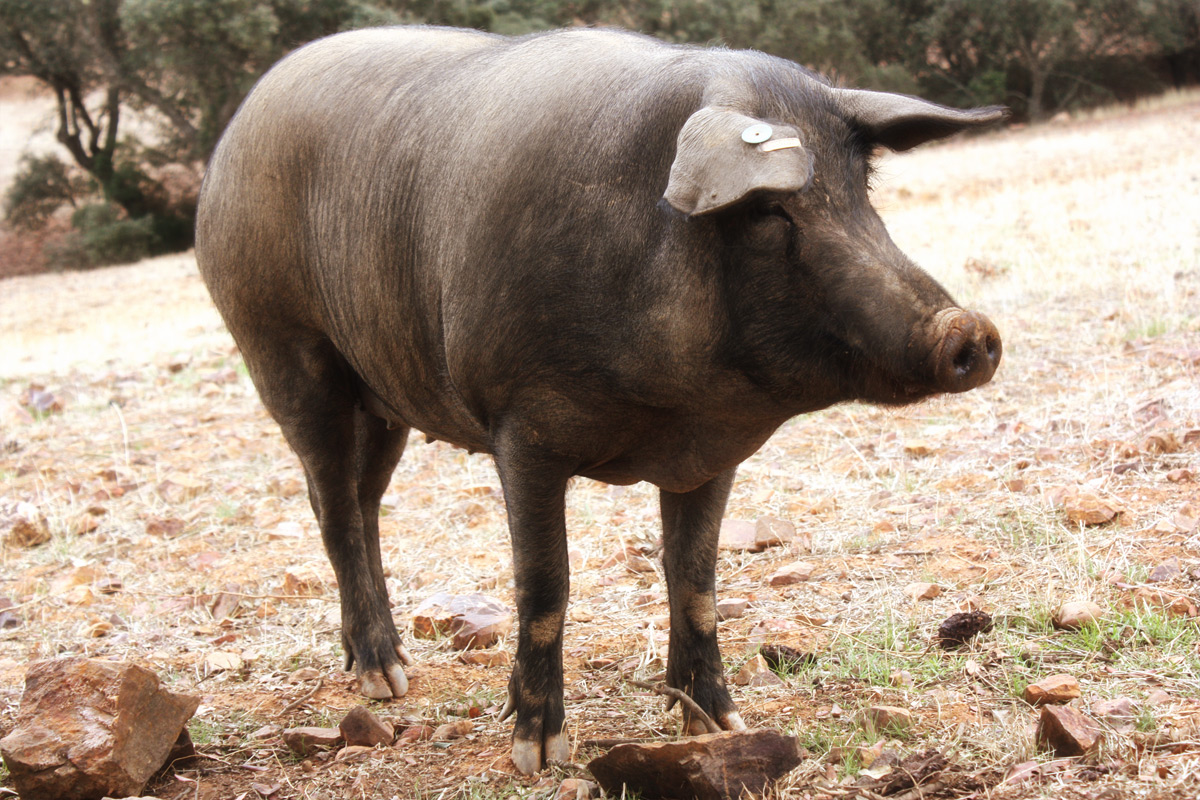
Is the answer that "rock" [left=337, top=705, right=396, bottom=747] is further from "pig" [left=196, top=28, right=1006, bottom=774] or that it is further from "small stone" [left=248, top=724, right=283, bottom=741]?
"pig" [left=196, top=28, right=1006, bottom=774]

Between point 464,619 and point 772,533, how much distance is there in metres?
1.31

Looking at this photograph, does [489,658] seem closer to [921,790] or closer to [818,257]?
[921,790]

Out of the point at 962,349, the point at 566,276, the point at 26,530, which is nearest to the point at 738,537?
the point at 566,276

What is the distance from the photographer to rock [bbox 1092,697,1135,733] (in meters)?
2.73

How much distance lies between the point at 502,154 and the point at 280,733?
191 centimetres

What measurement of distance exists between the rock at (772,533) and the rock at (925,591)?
807 mm

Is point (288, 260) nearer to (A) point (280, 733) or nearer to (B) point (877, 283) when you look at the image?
(A) point (280, 733)

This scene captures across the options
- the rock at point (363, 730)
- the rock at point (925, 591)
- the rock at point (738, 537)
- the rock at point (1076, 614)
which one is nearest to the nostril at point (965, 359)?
the rock at point (1076, 614)

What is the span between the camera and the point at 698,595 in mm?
3285

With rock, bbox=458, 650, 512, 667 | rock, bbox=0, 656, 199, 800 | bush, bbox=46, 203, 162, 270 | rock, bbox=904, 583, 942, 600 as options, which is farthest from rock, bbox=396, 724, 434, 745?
bush, bbox=46, 203, 162, 270

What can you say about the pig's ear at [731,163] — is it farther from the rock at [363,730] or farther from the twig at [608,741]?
the rock at [363,730]

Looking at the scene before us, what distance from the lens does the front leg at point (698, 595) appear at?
324cm

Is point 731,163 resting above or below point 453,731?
above

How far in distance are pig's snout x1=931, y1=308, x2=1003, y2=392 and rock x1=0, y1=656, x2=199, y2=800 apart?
2.28 m
